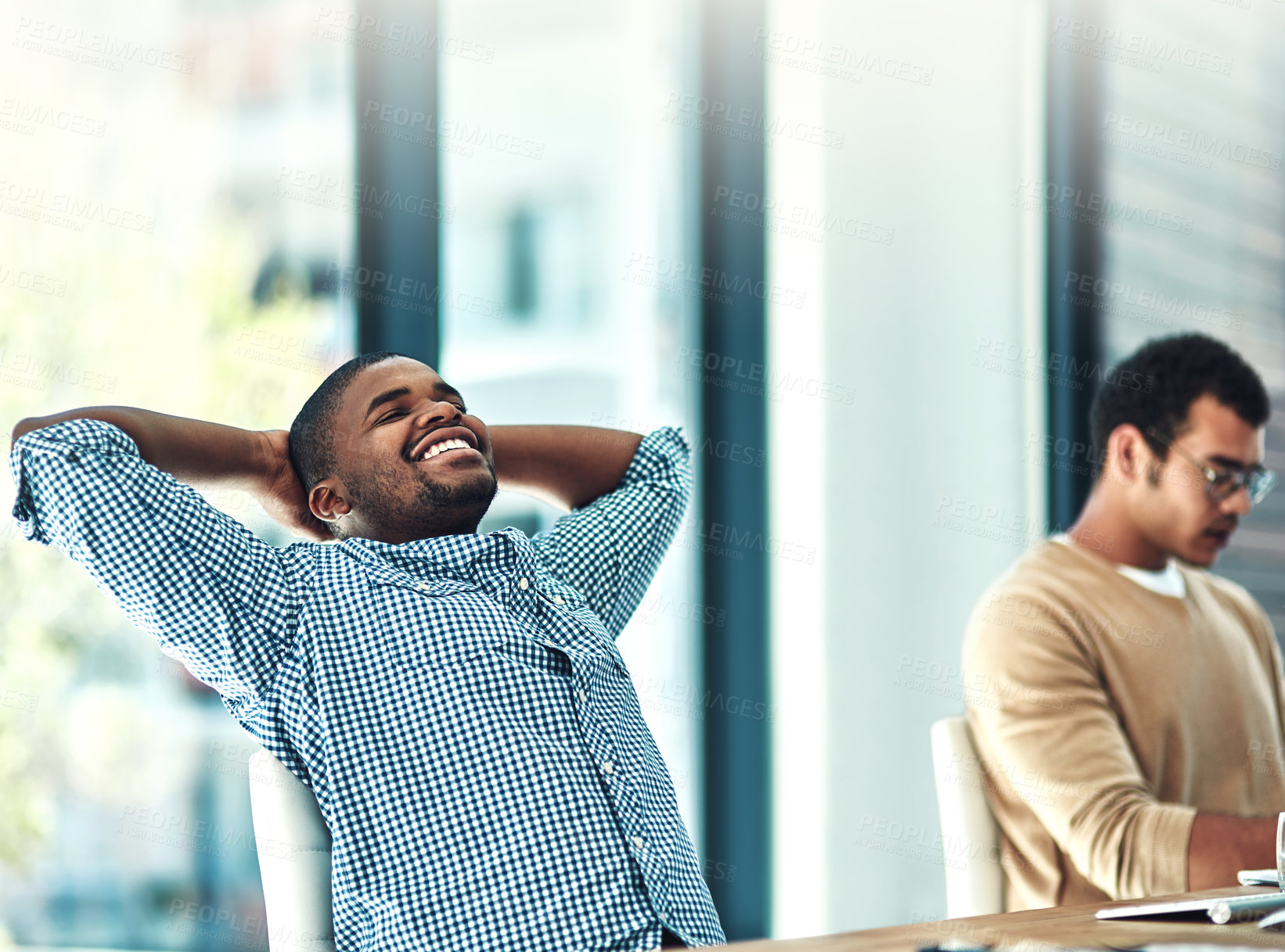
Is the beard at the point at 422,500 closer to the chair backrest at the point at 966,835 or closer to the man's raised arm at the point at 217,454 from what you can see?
the man's raised arm at the point at 217,454

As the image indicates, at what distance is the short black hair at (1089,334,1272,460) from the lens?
2.08 meters

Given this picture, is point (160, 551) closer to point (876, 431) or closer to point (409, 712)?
point (409, 712)

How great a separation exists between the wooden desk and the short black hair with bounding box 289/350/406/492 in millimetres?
862

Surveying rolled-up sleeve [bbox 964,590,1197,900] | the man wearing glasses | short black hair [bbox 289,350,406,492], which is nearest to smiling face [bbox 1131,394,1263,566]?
the man wearing glasses

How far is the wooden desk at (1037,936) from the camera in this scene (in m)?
0.98

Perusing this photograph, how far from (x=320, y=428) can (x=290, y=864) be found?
56cm

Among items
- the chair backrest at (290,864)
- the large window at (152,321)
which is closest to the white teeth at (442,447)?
the chair backrest at (290,864)

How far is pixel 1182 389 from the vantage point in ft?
6.83

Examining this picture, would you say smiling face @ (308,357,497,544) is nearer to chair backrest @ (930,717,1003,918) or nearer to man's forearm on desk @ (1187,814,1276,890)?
chair backrest @ (930,717,1003,918)

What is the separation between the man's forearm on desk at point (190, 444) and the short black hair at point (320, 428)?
0.14 feet

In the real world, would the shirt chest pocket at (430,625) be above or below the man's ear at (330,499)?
below

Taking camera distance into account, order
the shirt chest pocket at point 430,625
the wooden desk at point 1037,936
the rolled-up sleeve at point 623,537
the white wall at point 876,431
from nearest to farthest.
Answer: the wooden desk at point 1037,936 < the shirt chest pocket at point 430,625 < the rolled-up sleeve at point 623,537 < the white wall at point 876,431

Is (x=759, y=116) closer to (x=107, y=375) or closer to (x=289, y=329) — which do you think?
(x=289, y=329)

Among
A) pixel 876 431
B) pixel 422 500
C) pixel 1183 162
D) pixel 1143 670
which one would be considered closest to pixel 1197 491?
pixel 1143 670
